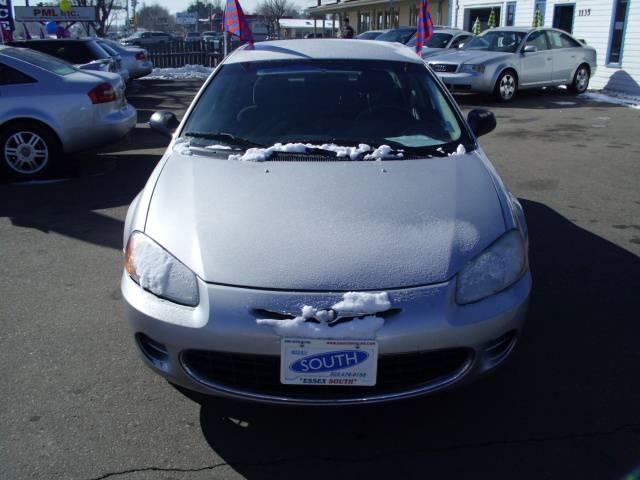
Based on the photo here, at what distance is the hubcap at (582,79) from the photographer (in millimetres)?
15094

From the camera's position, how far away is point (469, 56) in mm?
13898

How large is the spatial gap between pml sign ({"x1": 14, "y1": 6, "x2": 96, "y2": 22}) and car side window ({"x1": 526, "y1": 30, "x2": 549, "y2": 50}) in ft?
58.6

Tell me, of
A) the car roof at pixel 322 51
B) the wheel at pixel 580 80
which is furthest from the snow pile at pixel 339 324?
the wheel at pixel 580 80

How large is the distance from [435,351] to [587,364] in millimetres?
1251

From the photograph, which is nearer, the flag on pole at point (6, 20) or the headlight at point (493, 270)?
the headlight at point (493, 270)

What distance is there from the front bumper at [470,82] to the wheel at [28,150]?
359 inches

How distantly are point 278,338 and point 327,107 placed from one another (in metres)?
1.89

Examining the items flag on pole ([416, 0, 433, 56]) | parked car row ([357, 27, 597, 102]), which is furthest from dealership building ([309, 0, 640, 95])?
flag on pole ([416, 0, 433, 56])

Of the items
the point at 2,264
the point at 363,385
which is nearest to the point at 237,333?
the point at 363,385

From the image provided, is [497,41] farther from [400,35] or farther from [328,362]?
[328,362]

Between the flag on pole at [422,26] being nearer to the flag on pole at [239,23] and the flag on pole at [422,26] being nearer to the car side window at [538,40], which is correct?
the car side window at [538,40]

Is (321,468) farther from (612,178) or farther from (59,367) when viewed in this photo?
(612,178)

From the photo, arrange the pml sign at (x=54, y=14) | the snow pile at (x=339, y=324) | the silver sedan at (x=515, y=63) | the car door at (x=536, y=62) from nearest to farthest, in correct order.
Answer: the snow pile at (x=339, y=324) → the silver sedan at (x=515, y=63) → the car door at (x=536, y=62) → the pml sign at (x=54, y=14)

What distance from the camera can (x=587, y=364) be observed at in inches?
124
